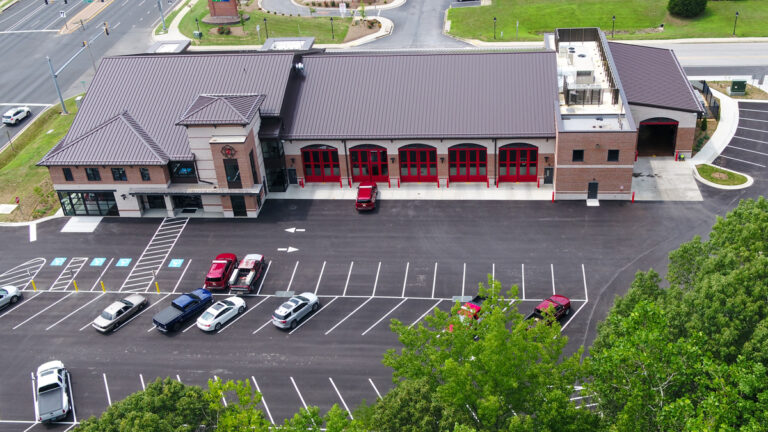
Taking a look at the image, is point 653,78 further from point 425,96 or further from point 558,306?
point 558,306

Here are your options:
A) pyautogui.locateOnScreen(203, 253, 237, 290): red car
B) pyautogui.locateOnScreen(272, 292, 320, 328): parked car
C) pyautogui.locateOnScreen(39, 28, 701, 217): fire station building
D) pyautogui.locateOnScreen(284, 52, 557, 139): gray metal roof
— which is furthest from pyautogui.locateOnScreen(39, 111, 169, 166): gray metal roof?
pyautogui.locateOnScreen(272, 292, 320, 328): parked car

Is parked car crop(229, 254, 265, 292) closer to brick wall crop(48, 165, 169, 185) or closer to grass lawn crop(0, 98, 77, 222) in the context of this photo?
brick wall crop(48, 165, 169, 185)

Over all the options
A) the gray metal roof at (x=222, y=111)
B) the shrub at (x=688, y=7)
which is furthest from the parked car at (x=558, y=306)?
the shrub at (x=688, y=7)

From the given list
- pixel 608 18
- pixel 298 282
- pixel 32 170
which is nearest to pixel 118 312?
pixel 298 282

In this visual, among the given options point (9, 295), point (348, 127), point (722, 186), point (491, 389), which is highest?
point (491, 389)

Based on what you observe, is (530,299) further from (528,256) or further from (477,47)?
(477,47)

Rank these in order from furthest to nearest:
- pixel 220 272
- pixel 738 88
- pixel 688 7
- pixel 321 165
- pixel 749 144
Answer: pixel 688 7 < pixel 738 88 < pixel 749 144 < pixel 321 165 < pixel 220 272
